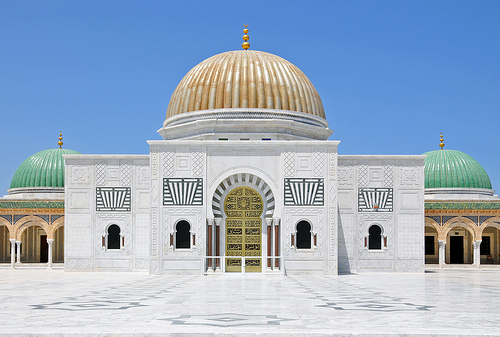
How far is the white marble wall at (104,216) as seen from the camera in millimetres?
20281

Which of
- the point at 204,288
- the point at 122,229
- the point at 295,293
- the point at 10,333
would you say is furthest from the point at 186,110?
the point at 10,333

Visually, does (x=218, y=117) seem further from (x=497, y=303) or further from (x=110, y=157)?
(x=497, y=303)

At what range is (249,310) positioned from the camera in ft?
29.0

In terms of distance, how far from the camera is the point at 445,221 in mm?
26625

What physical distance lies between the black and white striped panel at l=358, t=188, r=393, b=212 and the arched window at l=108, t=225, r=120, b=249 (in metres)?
8.56

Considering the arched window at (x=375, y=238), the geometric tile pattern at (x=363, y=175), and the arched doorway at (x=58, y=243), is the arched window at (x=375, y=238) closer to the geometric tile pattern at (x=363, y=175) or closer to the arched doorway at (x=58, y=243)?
the geometric tile pattern at (x=363, y=175)

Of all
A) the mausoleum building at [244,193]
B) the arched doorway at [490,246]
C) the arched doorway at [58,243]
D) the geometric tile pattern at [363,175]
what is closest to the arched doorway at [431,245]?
the arched doorway at [490,246]

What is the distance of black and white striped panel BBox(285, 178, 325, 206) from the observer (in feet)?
61.8

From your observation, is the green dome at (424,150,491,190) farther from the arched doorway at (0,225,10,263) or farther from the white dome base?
the arched doorway at (0,225,10,263)

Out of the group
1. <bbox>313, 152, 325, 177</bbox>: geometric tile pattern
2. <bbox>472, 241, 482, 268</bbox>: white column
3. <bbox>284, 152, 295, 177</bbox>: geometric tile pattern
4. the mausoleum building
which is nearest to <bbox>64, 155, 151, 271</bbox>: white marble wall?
the mausoleum building

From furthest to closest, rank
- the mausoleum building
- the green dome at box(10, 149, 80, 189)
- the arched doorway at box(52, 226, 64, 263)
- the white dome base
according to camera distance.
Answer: the green dome at box(10, 149, 80, 189) → the arched doorway at box(52, 226, 64, 263) → the white dome base → the mausoleum building

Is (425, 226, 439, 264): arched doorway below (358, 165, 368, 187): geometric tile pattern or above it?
below

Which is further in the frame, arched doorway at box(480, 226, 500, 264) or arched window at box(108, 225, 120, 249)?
arched doorway at box(480, 226, 500, 264)

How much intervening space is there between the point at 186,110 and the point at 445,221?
42.7 feet
